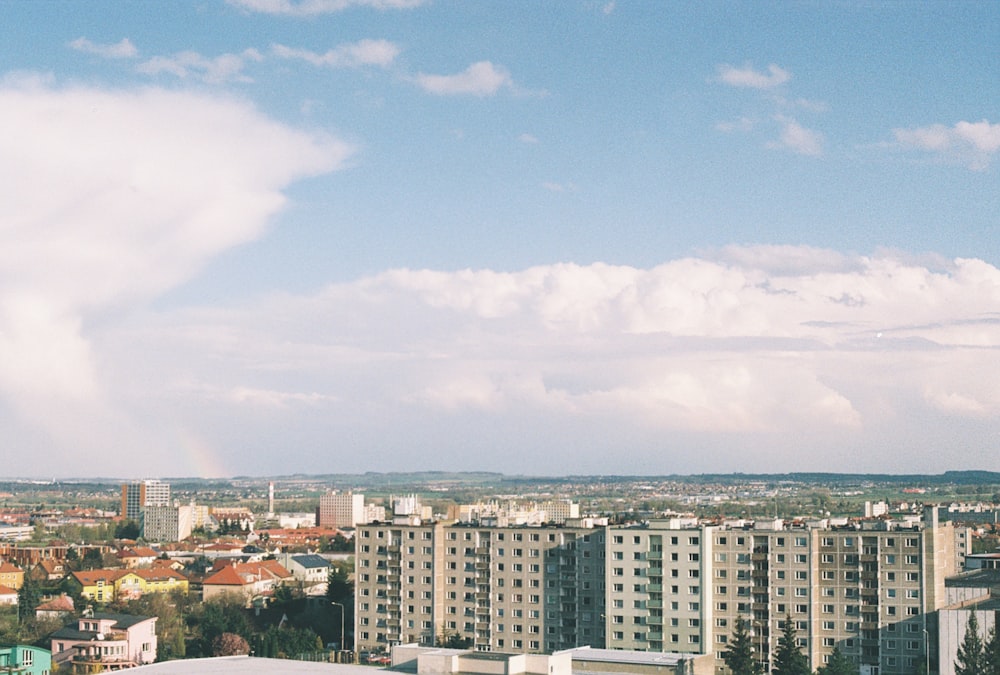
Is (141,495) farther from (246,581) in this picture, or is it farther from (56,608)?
(56,608)

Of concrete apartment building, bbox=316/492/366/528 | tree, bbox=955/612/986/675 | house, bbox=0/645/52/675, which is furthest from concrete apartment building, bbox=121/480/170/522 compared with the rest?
tree, bbox=955/612/986/675

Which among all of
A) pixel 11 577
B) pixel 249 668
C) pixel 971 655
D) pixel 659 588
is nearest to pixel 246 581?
pixel 11 577

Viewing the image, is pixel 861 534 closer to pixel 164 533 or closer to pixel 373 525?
pixel 373 525

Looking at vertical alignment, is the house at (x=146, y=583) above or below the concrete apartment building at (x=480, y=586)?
below

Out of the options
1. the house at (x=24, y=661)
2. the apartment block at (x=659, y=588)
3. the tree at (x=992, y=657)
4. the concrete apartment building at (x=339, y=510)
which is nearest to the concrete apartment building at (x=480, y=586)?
the apartment block at (x=659, y=588)

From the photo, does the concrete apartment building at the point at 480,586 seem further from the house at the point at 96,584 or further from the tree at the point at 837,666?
the house at the point at 96,584

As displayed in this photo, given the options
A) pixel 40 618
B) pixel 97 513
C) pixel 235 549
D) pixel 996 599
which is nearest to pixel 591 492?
pixel 97 513
